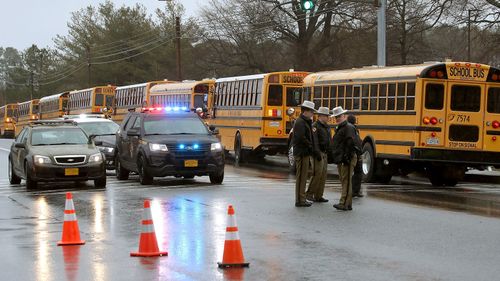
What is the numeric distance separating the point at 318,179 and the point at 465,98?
Result: 19.2ft

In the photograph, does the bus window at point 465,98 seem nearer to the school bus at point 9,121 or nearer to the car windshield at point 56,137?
the car windshield at point 56,137

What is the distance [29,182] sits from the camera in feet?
66.2

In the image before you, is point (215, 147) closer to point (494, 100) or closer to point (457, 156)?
point (457, 156)

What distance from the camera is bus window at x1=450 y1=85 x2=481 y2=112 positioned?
20484 millimetres

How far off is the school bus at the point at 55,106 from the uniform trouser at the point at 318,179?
49.1 m

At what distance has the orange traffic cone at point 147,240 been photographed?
10289 mm

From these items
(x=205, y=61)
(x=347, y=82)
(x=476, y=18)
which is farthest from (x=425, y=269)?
(x=205, y=61)

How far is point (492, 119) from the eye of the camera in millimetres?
20719

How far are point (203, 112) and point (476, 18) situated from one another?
47.9 feet

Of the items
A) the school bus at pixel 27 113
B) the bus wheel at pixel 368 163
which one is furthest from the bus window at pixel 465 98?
the school bus at pixel 27 113

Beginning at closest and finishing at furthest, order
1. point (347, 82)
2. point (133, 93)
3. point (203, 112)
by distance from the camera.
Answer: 1. point (347, 82)
2. point (203, 112)
3. point (133, 93)

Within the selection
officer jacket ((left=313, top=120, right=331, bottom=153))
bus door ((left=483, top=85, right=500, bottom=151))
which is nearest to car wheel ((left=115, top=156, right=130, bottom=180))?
officer jacket ((left=313, top=120, right=331, bottom=153))

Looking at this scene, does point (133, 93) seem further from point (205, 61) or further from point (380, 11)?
point (380, 11)

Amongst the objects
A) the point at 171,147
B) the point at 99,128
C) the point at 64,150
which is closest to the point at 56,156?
the point at 64,150
